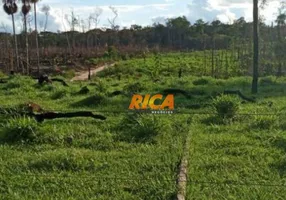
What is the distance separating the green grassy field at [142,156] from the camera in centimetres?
360

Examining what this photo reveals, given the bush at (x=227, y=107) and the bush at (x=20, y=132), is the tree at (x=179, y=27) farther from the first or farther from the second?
the bush at (x=20, y=132)

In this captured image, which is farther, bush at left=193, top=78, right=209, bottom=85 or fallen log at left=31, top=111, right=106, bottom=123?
bush at left=193, top=78, right=209, bottom=85

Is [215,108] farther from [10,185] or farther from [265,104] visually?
[10,185]

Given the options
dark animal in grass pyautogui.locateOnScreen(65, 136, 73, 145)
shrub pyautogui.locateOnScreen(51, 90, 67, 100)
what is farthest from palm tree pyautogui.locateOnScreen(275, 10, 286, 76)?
dark animal in grass pyautogui.locateOnScreen(65, 136, 73, 145)

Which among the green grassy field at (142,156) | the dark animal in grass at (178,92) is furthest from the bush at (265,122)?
the dark animal in grass at (178,92)

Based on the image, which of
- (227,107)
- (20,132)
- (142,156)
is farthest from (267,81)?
(20,132)

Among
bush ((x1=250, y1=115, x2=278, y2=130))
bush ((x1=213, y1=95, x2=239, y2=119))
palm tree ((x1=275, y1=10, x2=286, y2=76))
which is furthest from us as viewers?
palm tree ((x1=275, y1=10, x2=286, y2=76))

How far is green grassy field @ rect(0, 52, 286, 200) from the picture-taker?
142 inches

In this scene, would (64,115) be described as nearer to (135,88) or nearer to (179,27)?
(135,88)

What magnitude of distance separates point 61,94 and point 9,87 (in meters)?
2.81

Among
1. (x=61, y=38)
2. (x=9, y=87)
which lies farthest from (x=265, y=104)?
(x=61, y=38)

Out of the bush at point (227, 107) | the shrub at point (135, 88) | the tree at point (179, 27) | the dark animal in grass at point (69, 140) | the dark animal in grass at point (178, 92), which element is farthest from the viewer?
the tree at point (179, 27)

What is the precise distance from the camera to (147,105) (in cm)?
686

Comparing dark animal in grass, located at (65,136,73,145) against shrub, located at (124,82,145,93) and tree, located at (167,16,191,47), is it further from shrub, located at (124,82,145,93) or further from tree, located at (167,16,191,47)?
tree, located at (167,16,191,47)
